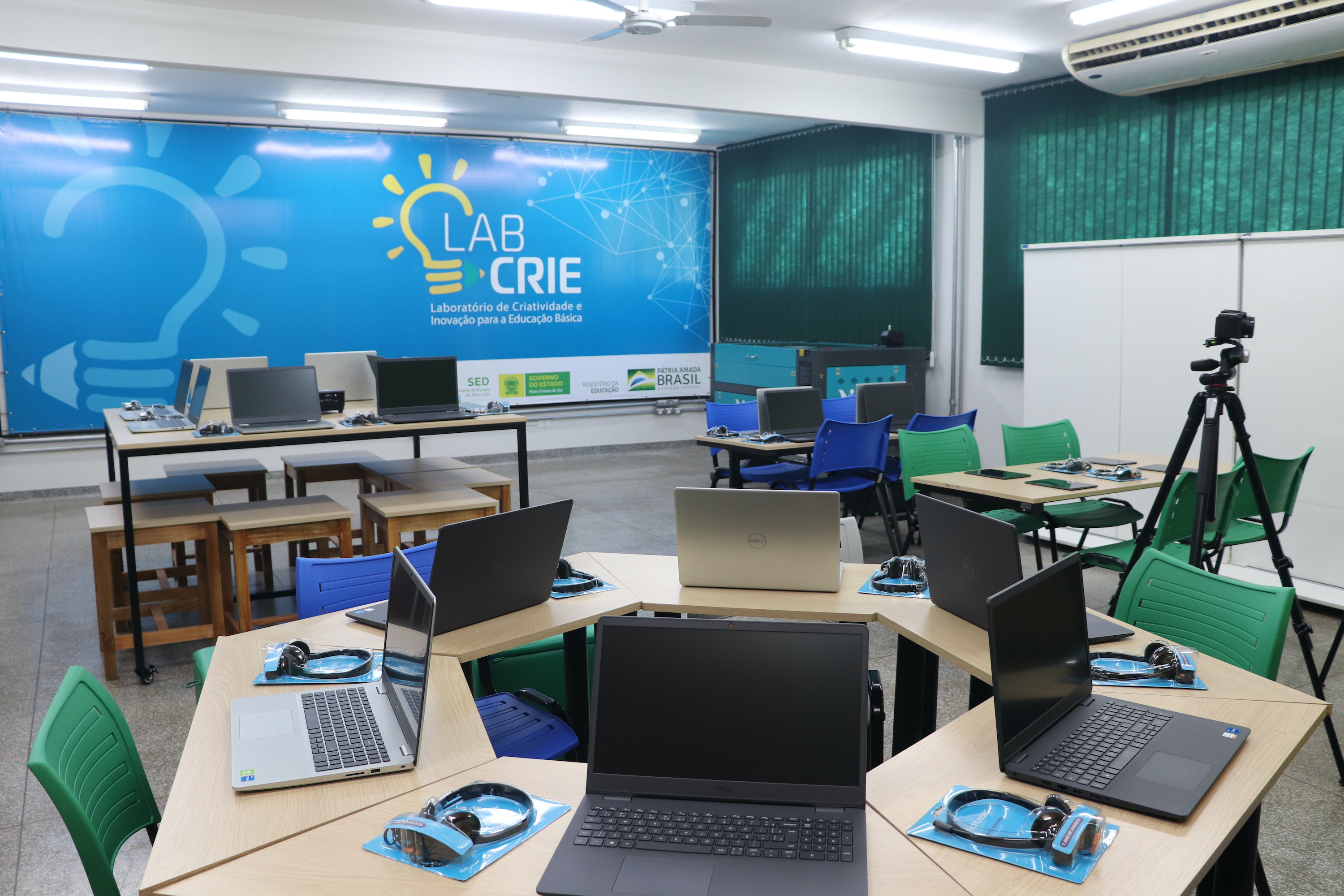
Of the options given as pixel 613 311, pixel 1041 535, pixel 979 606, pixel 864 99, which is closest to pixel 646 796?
pixel 979 606

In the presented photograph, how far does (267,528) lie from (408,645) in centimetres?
288

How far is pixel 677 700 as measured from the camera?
1.72 meters

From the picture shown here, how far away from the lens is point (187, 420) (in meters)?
5.57

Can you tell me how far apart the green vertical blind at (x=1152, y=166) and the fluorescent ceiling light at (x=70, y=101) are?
6840 millimetres

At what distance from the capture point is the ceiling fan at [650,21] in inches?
184

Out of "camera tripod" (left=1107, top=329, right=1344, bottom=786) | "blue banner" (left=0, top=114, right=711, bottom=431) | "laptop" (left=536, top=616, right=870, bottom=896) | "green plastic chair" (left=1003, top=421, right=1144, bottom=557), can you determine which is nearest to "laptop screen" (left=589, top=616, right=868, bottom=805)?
"laptop" (left=536, top=616, right=870, bottom=896)

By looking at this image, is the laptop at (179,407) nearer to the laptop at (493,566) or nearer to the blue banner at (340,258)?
the blue banner at (340,258)

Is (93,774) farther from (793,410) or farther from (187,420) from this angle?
(793,410)

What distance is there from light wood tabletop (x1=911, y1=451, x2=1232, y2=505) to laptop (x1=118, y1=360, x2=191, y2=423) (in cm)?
438

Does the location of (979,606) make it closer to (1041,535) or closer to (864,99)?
(1041,535)

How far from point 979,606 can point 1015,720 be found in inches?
28.8

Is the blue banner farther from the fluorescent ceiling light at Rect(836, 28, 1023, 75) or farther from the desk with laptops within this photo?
the desk with laptops

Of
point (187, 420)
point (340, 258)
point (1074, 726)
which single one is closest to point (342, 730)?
point (1074, 726)

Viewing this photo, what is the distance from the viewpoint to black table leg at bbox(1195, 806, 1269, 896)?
200 centimetres
